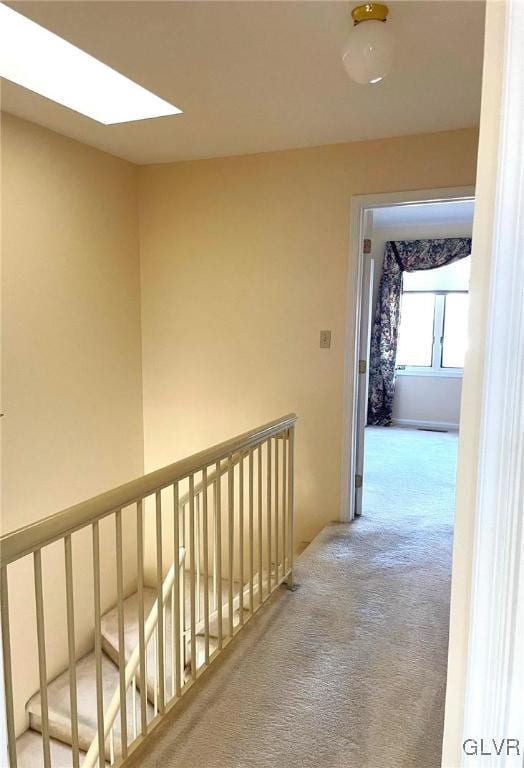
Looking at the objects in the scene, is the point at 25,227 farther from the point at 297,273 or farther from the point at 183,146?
the point at 297,273

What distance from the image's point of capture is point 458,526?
0.60 m

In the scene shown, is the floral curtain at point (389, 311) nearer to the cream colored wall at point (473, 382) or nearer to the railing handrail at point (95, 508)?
the railing handrail at point (95, 508)

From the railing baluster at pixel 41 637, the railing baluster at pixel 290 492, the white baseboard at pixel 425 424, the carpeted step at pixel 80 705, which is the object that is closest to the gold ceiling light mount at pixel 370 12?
the railing baluster at pixel 290 492

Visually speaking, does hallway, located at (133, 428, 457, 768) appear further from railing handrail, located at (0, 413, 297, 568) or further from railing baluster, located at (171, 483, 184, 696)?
railing handrail, located at (0, 413, 297, 568)

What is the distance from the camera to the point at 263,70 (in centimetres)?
218

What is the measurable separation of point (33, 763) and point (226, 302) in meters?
2.96

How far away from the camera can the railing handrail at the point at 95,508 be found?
1.06 m

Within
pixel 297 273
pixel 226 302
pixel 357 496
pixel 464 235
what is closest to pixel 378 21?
pixel 297 273

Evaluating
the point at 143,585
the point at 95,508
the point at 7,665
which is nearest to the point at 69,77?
the point at 95,508

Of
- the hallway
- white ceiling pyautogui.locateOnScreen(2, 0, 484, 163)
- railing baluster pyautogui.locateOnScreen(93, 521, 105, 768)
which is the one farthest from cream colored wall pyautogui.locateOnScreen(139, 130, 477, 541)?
railing baluster pyautogui.locateOnScreen(93, 521, 105, 768)

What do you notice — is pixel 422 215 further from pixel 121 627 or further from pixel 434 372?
pixel 121 627

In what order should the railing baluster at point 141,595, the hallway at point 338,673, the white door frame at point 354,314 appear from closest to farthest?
the railing baluster at point 141,595
the hallway at point 338,673
the white door frame at point 354,314

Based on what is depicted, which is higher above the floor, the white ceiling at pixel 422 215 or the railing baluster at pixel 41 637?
the white ceiling at pixel 422 215

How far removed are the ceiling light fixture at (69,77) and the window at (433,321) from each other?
15.0ft
